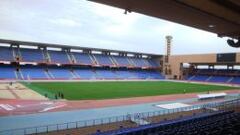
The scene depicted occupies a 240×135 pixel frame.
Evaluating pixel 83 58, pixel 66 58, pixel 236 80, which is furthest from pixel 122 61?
pixel 236 80

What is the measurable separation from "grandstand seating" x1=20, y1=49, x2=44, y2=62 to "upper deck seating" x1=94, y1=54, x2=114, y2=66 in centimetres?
1506

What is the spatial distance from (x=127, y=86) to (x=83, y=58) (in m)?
21.5

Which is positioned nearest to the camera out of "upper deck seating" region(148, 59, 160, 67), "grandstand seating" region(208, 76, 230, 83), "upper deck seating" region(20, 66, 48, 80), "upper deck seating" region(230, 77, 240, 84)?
"upper deck seating" region(20, 66, 48, 80)

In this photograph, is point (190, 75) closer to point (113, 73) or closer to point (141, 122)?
point (113, 73)

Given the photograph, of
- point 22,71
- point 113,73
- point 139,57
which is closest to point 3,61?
point 22,71

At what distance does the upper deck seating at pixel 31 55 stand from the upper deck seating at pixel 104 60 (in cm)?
1494

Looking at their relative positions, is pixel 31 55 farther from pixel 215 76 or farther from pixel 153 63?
pixel 215 76

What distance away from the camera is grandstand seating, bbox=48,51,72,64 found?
178 feet

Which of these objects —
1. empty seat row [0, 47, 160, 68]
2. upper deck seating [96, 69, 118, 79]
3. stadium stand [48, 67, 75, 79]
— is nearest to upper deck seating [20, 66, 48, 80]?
empty seat row [0, 47, 160, 68]

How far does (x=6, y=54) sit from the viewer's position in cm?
4844

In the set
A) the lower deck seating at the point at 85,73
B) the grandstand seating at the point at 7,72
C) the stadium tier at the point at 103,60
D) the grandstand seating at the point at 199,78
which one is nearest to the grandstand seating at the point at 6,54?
the grandstand seating at the point at 7,72

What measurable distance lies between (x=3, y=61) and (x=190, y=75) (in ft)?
164

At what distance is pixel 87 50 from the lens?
6288 centimetres

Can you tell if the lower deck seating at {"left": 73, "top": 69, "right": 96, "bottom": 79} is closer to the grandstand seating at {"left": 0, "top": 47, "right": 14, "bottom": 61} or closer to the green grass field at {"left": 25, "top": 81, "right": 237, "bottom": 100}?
the green grass field at {"left": 25, "top": 81, "right": 237, "bottom": 100}
